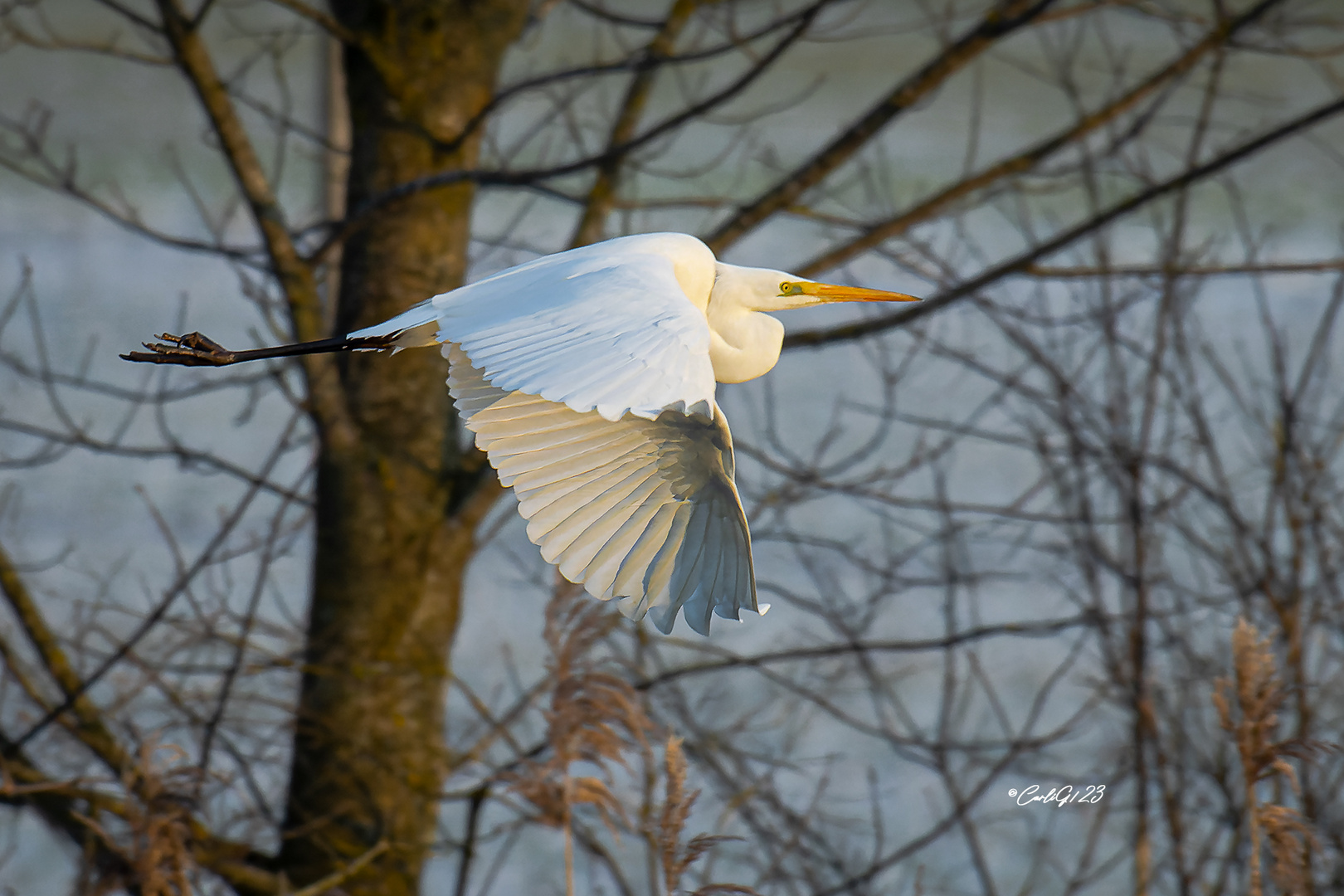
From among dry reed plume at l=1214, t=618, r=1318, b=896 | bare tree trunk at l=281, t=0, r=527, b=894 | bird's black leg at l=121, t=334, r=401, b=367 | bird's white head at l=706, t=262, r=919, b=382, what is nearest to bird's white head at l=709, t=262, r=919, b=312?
bird's white head at l=706, t=262, r=919, b=382

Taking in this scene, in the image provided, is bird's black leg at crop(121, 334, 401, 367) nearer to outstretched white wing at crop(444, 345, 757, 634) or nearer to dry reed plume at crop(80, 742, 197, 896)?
outstretched white wing at crop(444, 345, 757, 634)

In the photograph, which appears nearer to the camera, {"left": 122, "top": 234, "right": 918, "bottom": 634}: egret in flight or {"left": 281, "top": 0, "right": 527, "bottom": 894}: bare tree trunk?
{"left": 122, "top": 234, "right": 918, "bottom": 634}: egret in flight

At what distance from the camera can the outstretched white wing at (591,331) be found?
2.40ft

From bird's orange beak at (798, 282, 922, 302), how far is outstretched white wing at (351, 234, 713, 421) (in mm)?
188

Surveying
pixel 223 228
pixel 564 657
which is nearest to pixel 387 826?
pixel 564 657

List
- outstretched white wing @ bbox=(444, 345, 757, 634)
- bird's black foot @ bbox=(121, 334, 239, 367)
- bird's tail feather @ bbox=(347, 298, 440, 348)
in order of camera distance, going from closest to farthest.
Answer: outstretched white wing @ bbox=(444, 345, 757, 634) < bird's tail feather @ bbox=(347, 298, 440, 348) < bird's black foot @ bbox=(121, 334, 239, 367)

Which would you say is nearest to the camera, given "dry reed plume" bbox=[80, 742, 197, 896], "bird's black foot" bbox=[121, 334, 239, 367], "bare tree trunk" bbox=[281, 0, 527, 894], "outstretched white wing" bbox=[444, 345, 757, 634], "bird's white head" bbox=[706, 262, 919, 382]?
"outstretched white wing" bbox=[444, 345, 757, 634]

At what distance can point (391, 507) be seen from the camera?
1.86 m

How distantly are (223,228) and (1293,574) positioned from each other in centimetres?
181

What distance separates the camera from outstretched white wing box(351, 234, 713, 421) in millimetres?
733

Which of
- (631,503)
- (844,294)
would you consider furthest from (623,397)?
(844,294)

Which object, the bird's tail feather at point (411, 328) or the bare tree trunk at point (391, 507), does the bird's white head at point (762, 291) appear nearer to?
the bird's tail feather at point (411, 328)

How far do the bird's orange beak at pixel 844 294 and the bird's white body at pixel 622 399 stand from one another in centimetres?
4

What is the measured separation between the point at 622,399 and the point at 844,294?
58 centimetres
